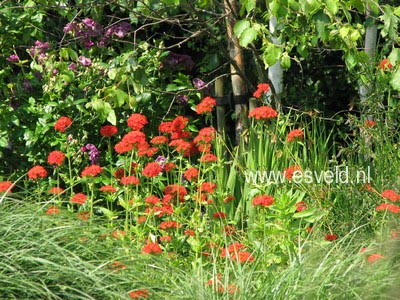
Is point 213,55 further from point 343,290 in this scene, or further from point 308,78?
point 343,290

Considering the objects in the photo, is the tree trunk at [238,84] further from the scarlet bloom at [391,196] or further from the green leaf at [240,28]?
the scarlet bloom at [391,196]

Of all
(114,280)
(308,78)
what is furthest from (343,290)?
(308,78)

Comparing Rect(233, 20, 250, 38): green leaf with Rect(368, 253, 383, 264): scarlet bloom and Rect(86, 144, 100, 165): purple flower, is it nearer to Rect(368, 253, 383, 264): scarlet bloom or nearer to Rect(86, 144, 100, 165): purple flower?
Rect(368, 253, 383, 264): scarlet bloom

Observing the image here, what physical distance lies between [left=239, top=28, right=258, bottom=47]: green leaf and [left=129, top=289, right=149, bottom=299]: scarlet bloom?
1.45 meters

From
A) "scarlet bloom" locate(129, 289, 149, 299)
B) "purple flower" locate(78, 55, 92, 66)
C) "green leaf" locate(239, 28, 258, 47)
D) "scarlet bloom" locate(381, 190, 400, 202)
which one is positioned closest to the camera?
"scarlet bloom" locate(129, 289, 149, 299)

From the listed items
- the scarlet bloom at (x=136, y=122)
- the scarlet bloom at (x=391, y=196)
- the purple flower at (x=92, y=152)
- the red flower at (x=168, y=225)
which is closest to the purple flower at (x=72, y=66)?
the purple flower at (x=92, y=152)

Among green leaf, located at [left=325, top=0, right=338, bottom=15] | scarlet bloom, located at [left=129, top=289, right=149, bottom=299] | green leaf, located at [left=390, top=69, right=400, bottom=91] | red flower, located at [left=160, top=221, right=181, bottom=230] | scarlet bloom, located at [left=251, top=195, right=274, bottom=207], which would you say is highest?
green leaf, located at [left=325, top=0, right=338, bottom=15]

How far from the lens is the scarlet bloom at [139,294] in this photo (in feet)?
10.2

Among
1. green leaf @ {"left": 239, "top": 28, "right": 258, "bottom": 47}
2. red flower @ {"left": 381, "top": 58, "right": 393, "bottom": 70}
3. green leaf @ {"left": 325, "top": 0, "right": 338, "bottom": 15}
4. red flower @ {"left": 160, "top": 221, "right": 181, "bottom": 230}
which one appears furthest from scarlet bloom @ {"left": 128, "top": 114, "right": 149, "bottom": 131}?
red flower @ {"left": 381, "top": 58, "right": 393, "bottom": 70}

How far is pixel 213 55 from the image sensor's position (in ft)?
20.2

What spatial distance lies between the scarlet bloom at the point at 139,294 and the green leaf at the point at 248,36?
4.74 feet

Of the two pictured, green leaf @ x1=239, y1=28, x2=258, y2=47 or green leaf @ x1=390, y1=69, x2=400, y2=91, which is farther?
green leaf @ x1=239, y1=28, x2=258, y2=47

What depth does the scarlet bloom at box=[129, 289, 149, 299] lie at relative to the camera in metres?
3.12

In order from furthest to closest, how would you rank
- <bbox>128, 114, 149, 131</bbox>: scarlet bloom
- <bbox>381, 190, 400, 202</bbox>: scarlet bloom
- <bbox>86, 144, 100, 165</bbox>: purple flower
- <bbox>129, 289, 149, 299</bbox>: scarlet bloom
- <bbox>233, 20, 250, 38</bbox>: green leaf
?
<bbox>86, 144, 100, 165</bbox>: purple flower → <bbox>128, 114, 149, 131</bbox>: scarlet bloom → <bbox>233, 20, 250, 38</bbox>: green leaf → <bbox>381, 190, 400, 202</bbox>: scarlet bloom → <bbox>129, 289, 149, 299</bbox>: scarlet bloom
